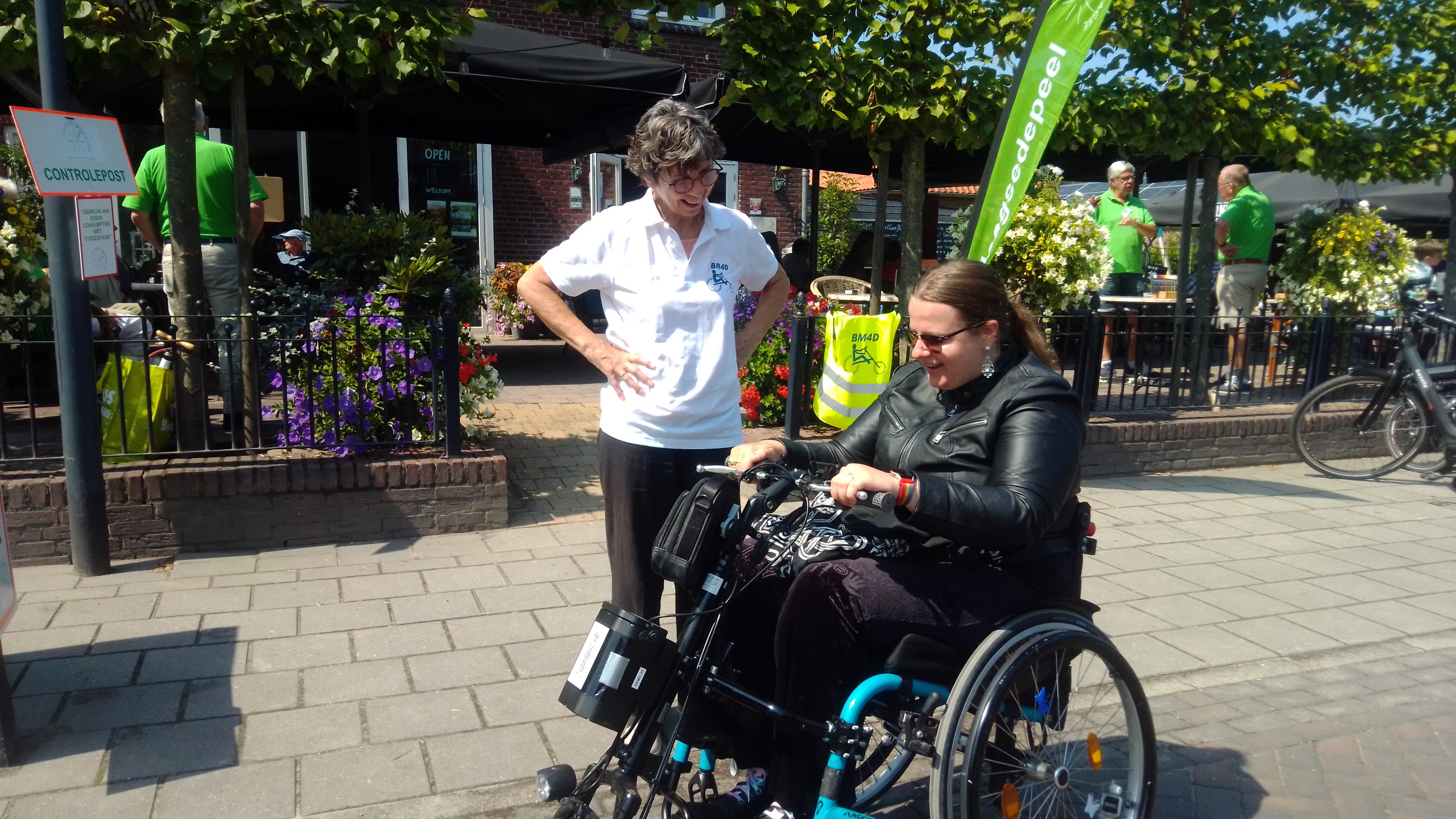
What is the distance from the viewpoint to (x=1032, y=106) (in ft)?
16.0

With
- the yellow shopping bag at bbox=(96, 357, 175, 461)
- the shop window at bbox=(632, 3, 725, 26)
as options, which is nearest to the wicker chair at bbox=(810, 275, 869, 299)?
the shop window at bbox=(632, 3, 725, 26)

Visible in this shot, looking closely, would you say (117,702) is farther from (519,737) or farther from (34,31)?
(34,31)

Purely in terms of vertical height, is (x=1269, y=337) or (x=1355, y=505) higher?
(x=1269, y=337)

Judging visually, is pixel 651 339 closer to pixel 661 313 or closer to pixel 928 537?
pixel 661 313

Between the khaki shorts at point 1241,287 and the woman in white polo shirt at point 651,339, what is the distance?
287 inches

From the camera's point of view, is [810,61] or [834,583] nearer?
[834,583]

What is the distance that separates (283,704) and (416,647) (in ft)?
1.84

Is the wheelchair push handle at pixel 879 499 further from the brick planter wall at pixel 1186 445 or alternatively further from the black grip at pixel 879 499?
the brick planter wall at pixel 1186 445

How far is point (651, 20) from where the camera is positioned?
5.18 m

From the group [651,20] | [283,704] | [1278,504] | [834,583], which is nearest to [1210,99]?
[1278,504]

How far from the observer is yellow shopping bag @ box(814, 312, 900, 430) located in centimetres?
587

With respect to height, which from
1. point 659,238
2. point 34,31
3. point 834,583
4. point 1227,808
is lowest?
point 1227,808

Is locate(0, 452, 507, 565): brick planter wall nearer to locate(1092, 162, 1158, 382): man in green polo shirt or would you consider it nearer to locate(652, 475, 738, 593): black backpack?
locate(652, 475, 738, 593): black backpack

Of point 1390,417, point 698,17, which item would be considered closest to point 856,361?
point 1390,417
